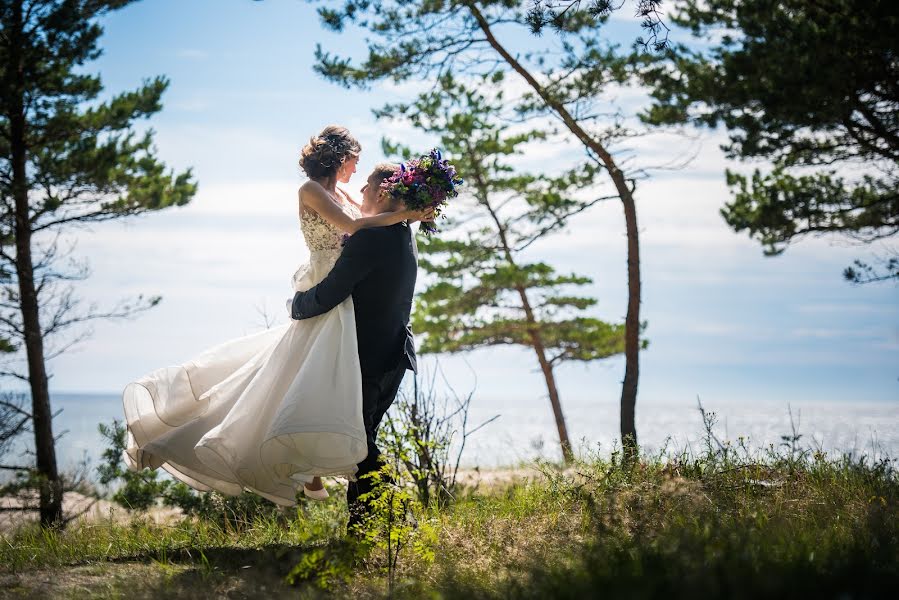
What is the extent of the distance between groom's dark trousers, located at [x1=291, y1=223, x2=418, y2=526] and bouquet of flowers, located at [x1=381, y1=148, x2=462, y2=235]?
0.21m

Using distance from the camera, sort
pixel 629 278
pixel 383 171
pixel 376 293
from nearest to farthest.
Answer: pixel 376 293 < pixel 383 171 < pixel 629 278

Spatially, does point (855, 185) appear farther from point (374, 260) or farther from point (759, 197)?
point (374, 260)

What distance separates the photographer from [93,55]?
1083 centimetres

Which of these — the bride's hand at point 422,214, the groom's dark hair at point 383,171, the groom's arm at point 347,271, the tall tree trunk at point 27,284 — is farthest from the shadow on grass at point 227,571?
the tall tree trunk at point 27,284

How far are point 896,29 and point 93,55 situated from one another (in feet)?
33.2

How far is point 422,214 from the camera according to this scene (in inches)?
177

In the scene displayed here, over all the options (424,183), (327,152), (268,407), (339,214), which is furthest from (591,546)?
(327,152)

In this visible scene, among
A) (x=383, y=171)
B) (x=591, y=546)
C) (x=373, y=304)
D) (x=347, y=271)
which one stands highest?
(x=383, y=171)

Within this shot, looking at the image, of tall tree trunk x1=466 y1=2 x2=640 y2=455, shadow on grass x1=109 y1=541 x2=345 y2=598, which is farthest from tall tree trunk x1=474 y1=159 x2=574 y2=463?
shadow on grass x1=109 y1=541 x2=345 y2=598

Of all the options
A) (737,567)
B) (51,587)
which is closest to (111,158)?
(51,587)

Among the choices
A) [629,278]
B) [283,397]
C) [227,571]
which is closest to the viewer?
[227,571]

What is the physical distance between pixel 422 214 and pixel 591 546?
2.03 metres

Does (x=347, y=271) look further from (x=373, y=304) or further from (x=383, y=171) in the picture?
(x=383, y=171)

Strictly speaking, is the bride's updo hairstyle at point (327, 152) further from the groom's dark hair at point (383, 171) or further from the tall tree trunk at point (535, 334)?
the tall tree trunk at point (535, 334)
